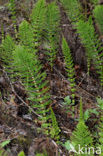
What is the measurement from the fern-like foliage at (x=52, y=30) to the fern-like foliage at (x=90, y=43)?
1.53 ft

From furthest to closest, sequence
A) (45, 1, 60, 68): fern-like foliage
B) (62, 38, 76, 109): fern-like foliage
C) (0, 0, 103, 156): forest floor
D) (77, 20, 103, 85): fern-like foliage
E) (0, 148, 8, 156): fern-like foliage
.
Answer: (45, 1, 60, 68): fern-like foliage, (77, 20, 103, 85): fern-like foliage, (62, 38, 76, 109): fern-like foliage, (0, 0, 103, 156): forest floor, (0, 148, 8, 156): fern-like foliage

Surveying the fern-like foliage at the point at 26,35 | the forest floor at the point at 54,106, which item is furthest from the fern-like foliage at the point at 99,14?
the fern-like foliage at the point at 26,35

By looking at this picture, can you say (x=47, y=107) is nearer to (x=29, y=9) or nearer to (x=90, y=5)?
(x=29, y=9)

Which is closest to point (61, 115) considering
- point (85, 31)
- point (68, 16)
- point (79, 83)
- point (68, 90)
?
point (68, 90)

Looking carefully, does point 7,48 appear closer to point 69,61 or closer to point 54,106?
point 69,61

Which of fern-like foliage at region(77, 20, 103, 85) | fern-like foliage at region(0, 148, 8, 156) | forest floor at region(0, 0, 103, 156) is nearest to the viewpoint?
fern-like foliage at region(0, 148, 8, 156)

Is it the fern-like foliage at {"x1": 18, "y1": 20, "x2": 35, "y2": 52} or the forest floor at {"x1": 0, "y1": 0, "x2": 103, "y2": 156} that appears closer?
the forest floor at {"x1": 0, "y1": 0, "x2": 103, "y2": 156}

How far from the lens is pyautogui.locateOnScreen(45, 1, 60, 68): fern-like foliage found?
2991 millimetres

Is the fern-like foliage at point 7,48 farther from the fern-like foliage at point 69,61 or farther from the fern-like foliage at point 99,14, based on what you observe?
the fern-like foliage at point 99,14

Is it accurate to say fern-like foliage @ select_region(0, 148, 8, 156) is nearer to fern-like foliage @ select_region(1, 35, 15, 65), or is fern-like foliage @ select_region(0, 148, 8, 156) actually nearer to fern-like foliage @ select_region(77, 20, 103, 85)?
fern-like foliage @ select_region(1, 35, 15, 65)

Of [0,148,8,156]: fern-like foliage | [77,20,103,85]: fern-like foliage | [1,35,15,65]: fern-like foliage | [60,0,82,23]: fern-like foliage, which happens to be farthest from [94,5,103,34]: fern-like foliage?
[0,148,8,156]: fern-like foliage

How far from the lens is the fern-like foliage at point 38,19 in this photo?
286cm

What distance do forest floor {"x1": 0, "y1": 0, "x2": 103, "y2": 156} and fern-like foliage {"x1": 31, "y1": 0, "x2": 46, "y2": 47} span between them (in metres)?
0.46

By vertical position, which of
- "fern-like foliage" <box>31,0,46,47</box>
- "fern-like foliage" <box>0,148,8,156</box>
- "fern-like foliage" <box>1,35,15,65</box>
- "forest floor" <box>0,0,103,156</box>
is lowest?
"fern-like foliage" <box>0,148,8,156</box>
